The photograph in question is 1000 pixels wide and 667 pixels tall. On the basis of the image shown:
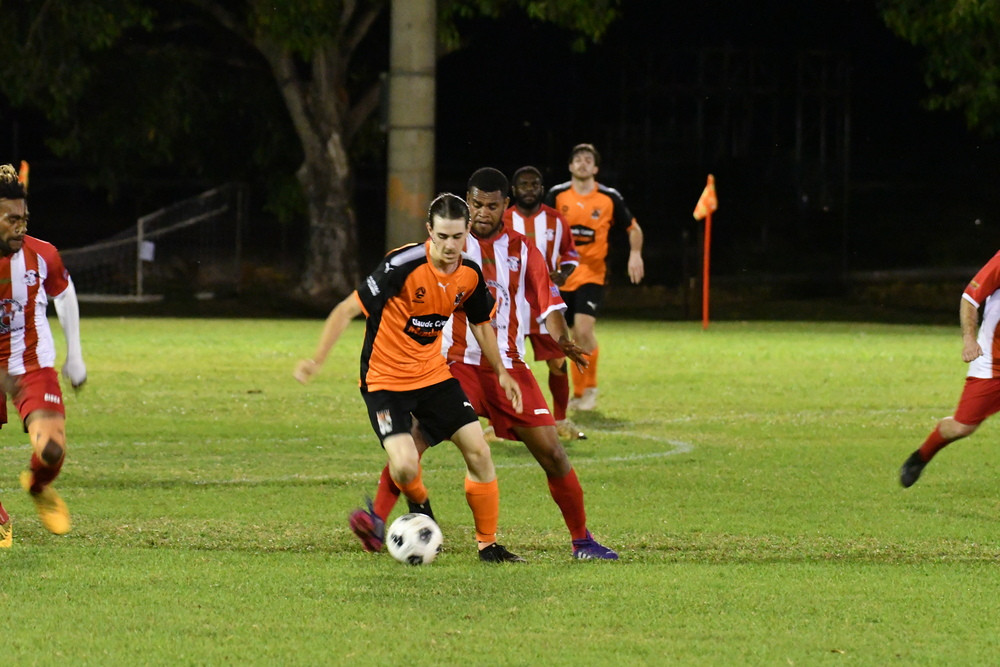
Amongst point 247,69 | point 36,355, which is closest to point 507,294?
point 36,355

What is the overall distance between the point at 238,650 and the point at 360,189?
31242 millimetres

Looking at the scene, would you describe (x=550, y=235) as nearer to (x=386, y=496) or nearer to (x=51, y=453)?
(x=386, y=496)

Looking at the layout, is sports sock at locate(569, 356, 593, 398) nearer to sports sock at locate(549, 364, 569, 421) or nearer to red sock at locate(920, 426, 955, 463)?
sports sock at locate(549, 364, 569, 421)

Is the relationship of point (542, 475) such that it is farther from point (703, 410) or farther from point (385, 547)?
point (703, 410)

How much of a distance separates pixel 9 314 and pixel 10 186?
2.20 ft

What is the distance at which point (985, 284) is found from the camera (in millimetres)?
9422

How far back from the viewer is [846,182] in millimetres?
32688

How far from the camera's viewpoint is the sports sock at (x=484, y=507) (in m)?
7.66

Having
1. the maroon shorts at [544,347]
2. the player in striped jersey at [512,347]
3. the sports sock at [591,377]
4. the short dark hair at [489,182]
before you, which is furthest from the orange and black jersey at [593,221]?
the short dark hair at [489,182]

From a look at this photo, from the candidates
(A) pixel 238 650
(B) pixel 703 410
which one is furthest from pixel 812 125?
(A) pixel 238 650

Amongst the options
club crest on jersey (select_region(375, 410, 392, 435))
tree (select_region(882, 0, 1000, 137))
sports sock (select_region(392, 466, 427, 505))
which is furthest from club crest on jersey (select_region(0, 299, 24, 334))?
tree (select_region(882, 0, 1000, 137))

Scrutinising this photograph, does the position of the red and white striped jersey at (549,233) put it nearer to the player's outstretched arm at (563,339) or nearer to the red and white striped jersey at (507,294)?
the red and white striped jersey at (507,294)

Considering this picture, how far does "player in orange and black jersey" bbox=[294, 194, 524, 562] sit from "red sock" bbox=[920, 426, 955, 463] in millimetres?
3091

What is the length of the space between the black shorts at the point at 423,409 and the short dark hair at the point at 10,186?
6.13 ft
